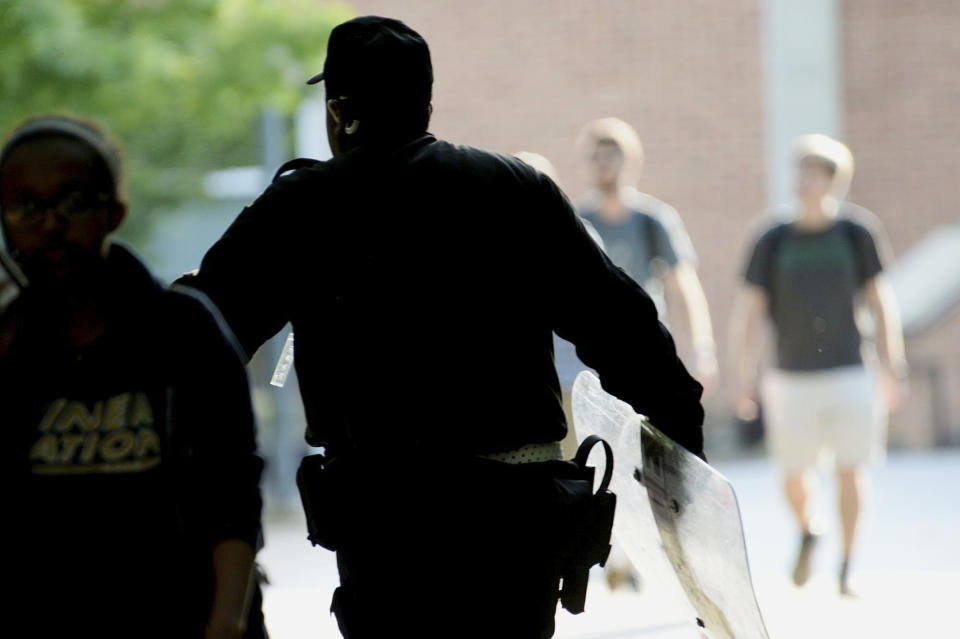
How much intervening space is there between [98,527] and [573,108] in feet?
50.7

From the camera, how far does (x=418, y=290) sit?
3.27 metres

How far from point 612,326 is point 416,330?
47 cm

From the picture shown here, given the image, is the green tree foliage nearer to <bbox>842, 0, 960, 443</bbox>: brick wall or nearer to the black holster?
<bbox>842, 0, 960, 443</bbox>: brick wall

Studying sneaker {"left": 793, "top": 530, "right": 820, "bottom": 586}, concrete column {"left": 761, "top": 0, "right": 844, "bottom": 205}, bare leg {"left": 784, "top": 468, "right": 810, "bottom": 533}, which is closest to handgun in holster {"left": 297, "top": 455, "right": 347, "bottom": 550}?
sneaker {"left": 793, "top": 530, "right": 820, "bottom": 586}

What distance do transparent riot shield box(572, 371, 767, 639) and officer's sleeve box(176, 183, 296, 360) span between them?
84 centimetres

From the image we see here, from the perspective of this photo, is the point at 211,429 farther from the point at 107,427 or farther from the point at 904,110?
the point at 904,110

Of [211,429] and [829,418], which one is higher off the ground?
[829,418]

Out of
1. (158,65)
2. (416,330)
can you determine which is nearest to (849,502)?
(416,330)

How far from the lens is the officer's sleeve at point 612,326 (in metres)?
3.45

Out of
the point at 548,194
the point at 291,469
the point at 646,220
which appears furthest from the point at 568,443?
the point at 291,469

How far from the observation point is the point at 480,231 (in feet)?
10.9

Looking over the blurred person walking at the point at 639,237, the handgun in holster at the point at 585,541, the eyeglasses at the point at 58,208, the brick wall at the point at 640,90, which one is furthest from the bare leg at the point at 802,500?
the brick wall at the point at 640,90

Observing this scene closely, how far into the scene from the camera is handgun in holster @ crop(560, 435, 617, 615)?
11.2 feet

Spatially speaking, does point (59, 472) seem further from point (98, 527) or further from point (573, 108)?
point (573, 108)
